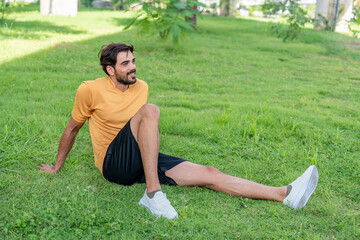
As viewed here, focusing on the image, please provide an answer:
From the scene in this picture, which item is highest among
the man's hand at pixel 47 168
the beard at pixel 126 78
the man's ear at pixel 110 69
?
A: the man's ear at pixel 110 69

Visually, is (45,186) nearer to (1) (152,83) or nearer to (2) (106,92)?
(2) (106,92)

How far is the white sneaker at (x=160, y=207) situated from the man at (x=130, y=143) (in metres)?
0.07

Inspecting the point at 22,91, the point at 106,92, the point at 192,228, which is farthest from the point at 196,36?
the point at 192,228

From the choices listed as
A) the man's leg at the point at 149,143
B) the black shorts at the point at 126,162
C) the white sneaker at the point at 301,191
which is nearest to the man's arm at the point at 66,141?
the black shorts at the point at 126,162

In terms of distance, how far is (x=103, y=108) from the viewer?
3393mm

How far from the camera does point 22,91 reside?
5941 millimetres

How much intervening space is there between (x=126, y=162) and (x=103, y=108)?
1.75 feet

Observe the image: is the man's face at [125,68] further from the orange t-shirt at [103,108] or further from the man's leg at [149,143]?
the man's leg at [149,143]

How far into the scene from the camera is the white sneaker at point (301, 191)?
3141 millimetres

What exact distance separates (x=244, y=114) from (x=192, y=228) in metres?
2.67

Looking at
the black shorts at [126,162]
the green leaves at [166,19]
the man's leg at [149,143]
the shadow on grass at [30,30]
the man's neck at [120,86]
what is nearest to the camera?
the man's leg at [149,143]

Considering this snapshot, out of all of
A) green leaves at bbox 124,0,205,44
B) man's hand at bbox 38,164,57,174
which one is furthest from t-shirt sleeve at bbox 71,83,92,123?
green leaves at bbox 124,0,205,44

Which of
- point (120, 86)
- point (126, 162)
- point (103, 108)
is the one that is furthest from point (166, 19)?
point (126, 162)

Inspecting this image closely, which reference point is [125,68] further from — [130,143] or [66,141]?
[66,141]
